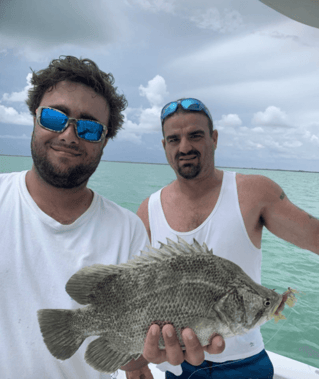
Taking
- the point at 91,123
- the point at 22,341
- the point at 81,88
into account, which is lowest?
the point at 22,341

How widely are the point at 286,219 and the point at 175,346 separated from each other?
61.8 inches

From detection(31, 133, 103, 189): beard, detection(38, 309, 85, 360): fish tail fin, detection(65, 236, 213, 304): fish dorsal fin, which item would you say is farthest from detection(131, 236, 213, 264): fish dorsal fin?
detection(31, 133, 103, 189): beard

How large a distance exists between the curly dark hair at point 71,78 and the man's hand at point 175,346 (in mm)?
1462

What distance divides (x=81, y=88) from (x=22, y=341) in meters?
1.46

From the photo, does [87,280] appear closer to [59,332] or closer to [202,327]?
[59,332]

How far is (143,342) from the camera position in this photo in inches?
51.5

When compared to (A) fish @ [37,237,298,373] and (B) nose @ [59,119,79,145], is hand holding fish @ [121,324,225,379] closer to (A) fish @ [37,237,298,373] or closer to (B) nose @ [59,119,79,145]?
(A) fish @ [37,237,298,373]

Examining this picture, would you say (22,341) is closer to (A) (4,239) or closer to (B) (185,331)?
(A) (4,239)

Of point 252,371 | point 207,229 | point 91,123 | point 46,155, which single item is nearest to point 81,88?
point 91,123

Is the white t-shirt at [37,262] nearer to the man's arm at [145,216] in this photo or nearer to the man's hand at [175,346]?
the man's hand at [175,346]

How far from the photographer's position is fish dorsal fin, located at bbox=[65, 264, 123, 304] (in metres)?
1.34

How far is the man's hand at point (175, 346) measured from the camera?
1270mm

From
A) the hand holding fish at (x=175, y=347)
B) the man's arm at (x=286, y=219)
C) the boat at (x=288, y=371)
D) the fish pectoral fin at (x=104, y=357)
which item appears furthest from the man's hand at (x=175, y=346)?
the boat at (x=288, y=371)

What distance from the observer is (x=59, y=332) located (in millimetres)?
1302
